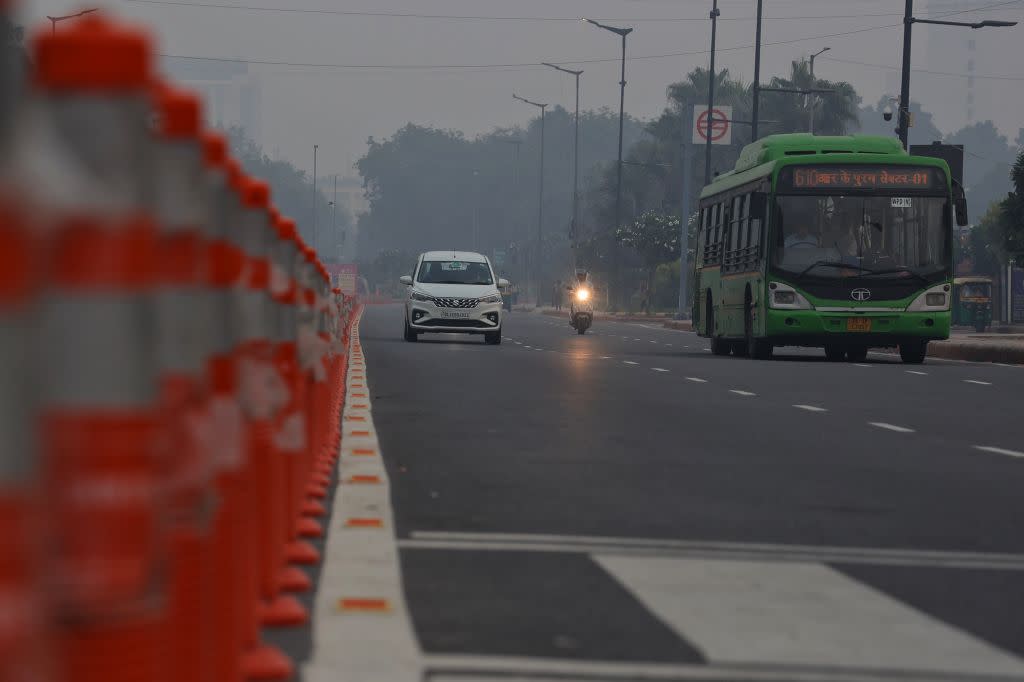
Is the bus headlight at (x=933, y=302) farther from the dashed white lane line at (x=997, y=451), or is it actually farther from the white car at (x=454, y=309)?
the dashed white lane line at (x=997, y=451)

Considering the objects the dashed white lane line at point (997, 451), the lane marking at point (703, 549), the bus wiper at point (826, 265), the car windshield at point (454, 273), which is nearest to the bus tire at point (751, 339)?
the bus wiper at point (826, 265)

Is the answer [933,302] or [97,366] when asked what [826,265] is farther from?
[97,366]

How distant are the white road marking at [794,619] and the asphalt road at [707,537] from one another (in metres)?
0.01

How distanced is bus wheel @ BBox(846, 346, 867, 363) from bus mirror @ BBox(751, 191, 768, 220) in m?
3.80

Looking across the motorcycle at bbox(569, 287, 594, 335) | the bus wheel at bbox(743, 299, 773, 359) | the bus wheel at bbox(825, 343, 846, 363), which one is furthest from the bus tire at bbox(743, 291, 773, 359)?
the motorcycle at bbox(569, 287, 594, 335)

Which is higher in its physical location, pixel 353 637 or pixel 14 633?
pixel 14 633

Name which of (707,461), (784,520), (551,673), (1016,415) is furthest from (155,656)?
(1016,415)

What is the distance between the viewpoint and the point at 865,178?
31281mm

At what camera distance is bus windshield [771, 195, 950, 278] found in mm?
30922

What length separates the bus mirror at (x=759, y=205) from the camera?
103ft

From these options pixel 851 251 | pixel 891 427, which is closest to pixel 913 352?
pixel 851 251

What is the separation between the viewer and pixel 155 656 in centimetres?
288

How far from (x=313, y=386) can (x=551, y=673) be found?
4.76m

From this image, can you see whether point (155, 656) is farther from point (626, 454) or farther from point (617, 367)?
point (617, 367)
